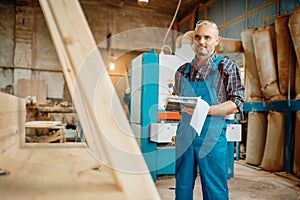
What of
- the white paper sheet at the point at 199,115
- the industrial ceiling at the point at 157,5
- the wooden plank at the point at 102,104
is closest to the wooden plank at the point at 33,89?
the industrial ceiling at the point at 157,5

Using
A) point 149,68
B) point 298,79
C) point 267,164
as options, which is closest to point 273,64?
point 298,79

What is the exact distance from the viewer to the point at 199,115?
150cm

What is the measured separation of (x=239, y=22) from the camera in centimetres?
611

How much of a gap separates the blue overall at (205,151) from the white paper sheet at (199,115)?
0.22ft

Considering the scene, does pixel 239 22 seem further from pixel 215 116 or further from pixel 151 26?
pixel 215 116

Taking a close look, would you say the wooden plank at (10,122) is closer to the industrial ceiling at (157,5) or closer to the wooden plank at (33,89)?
the wooden plank at (33,89)

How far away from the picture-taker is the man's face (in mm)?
1632

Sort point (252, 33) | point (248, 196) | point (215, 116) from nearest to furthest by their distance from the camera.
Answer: point (215, 116), point (248, 196), point (252, 33)

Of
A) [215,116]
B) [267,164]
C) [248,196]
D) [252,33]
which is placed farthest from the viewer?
[252,33]

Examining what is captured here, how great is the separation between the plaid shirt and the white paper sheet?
187 mm

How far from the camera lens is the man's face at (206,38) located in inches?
64.2

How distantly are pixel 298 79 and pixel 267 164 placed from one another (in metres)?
1.30

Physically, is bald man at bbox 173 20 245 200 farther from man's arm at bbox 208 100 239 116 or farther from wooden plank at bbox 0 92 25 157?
wooden plank at bbox 0 92 25 157

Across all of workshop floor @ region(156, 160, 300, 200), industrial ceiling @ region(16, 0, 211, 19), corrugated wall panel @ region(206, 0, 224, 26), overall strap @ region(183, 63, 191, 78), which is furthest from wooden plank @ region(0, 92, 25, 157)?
industrial ceiling @ region(16, 0, 211, 19)
